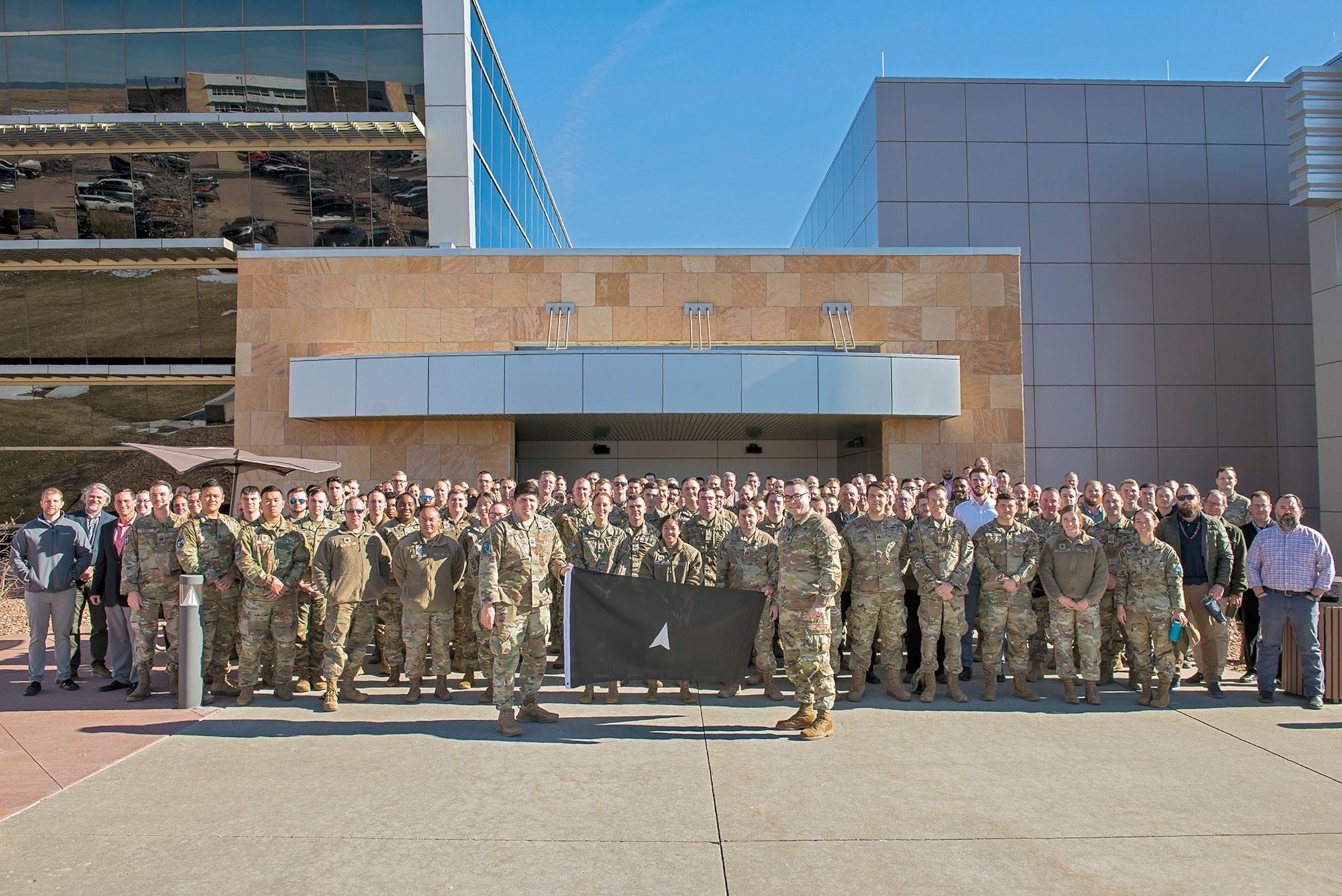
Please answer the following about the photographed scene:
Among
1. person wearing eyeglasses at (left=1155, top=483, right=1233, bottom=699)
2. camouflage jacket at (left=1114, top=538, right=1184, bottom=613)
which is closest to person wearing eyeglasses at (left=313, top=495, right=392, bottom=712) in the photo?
camouflage jacket at (left=1114, top=538, right=1184, bottom=613)

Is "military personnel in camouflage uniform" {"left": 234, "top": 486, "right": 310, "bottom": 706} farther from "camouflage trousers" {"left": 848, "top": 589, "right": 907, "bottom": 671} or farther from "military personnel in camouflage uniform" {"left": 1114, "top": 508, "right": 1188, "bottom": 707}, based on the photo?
"military personnel in camouflage uniform" {"left": 1114, "top": 508, "right": 1188, "bottom": 707}

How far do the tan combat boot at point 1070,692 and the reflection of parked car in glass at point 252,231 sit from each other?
19.4 metres

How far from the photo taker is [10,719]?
25.1ft

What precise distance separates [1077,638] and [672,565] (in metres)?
3.90

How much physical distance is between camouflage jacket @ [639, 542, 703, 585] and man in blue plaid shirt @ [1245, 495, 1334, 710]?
5.39 metres

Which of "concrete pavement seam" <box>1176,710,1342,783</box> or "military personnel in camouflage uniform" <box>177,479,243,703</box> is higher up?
"military personnel in camouflage uniform" <box>177,479,243,703</box>

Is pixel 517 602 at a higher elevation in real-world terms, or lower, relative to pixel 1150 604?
higher

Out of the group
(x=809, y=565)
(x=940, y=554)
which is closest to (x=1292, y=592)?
(x=940, y=554)

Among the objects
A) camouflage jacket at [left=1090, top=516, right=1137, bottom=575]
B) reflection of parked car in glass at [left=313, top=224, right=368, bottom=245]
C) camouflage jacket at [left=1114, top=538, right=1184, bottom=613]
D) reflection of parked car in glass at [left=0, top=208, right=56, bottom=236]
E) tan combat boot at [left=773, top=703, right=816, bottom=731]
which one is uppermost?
reflection of parked car in glass at [left=0, top=208, right=56, bottom=236]

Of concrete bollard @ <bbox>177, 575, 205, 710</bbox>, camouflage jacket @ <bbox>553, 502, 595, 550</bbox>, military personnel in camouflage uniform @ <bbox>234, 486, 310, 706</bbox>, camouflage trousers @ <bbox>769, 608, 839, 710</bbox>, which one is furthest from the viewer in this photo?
camouflage jacket @ <bbox>553, 502, 595, 550</bbox>

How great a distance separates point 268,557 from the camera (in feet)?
27.3

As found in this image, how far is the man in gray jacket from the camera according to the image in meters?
8.77

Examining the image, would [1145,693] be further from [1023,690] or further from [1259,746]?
[1259,746]

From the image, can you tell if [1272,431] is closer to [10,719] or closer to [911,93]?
[911,93]
